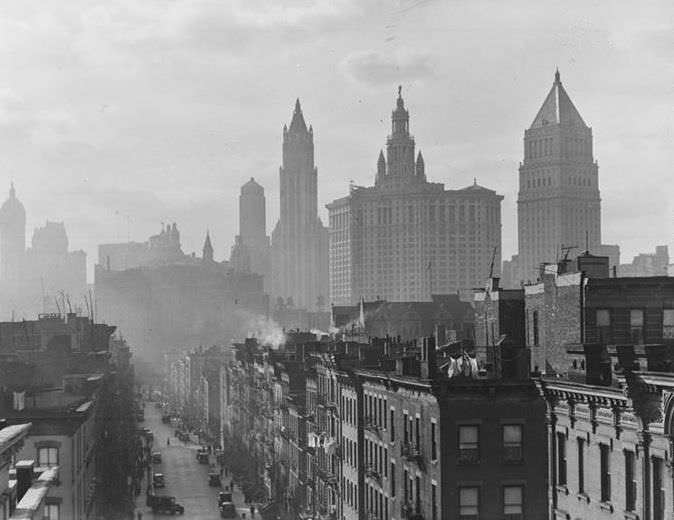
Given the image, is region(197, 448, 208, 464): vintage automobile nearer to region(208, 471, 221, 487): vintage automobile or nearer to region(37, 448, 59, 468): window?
region(208, 471, 221, 487): vintage automobile

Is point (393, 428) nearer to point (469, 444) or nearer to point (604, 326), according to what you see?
point (469, 444)

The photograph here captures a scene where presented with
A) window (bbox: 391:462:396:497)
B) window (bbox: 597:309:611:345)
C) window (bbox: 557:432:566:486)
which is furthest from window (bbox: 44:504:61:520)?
window (bbox: 597:309:611:345)

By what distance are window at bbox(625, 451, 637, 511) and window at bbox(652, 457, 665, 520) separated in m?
1.43

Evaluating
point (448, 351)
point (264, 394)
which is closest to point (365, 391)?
point (448, 351)

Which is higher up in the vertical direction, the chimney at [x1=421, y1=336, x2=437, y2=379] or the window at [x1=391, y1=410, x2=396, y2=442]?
the chimney at [x1=421, y1=336, x2=437, y2=379]

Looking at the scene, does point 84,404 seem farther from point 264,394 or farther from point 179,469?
point 179,469

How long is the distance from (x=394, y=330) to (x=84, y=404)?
81820 mm

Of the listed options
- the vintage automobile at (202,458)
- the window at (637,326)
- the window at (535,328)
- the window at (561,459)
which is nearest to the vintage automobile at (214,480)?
the vintage automobile at (202,458)

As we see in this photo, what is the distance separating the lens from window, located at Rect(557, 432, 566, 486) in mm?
38031

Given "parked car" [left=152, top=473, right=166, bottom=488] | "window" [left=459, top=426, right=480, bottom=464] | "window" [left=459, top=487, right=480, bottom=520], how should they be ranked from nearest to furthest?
"window" [left=459, top=487, right=480, bottom=520]
"window" [left=459, top=426, right=480, bottom=464]
"parked car" [left=152, top=473, right=166, bottom=488]

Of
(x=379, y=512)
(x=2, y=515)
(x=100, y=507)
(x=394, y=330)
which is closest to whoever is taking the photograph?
(x=2, y=515)

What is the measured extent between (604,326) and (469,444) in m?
8.39

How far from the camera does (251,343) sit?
14688cm

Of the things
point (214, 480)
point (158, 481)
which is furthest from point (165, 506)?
point (214, 480)
